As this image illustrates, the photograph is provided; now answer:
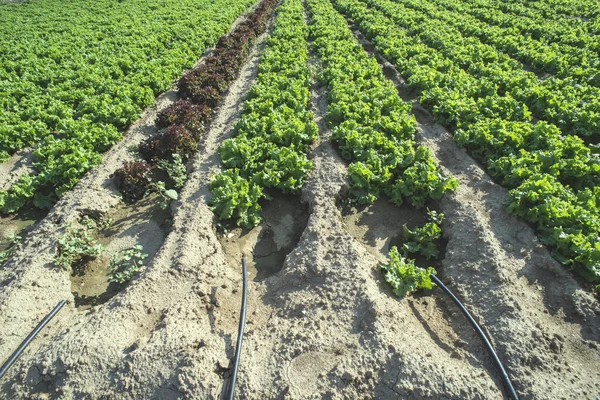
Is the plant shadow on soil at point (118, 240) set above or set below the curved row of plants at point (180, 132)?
below

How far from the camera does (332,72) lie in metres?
12.7

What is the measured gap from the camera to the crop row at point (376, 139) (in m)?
7.73

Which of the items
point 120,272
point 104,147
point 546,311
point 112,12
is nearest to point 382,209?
point 546,311

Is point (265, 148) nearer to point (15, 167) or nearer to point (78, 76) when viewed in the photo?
point (15, 167)

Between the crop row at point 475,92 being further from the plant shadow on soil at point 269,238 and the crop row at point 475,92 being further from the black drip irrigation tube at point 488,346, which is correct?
the plant shadow on soil at point 269,238

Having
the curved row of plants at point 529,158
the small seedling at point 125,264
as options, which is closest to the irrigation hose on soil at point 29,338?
the small seedling at point 125,264

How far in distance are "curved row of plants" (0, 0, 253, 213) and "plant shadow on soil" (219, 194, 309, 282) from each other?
447 cm

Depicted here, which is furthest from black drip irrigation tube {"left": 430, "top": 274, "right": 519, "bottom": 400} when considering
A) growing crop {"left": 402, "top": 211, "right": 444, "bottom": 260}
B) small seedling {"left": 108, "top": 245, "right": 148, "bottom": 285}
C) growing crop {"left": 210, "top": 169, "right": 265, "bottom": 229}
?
small seedling {"left": 108, "top": 245, "right": 148, "bottom": 285}

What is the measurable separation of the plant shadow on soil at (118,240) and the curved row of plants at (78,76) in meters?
1.76

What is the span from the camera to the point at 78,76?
1350 centimetres

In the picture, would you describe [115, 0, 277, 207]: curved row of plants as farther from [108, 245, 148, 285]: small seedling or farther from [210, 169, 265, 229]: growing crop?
[108, 245, 148, 285]: small seedling

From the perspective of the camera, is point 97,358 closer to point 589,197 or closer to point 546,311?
point 546,311

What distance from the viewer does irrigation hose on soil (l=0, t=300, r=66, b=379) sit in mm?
4800

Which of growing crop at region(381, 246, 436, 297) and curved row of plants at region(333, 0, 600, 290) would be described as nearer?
growing crop at region(381, 246, 436, 297)
